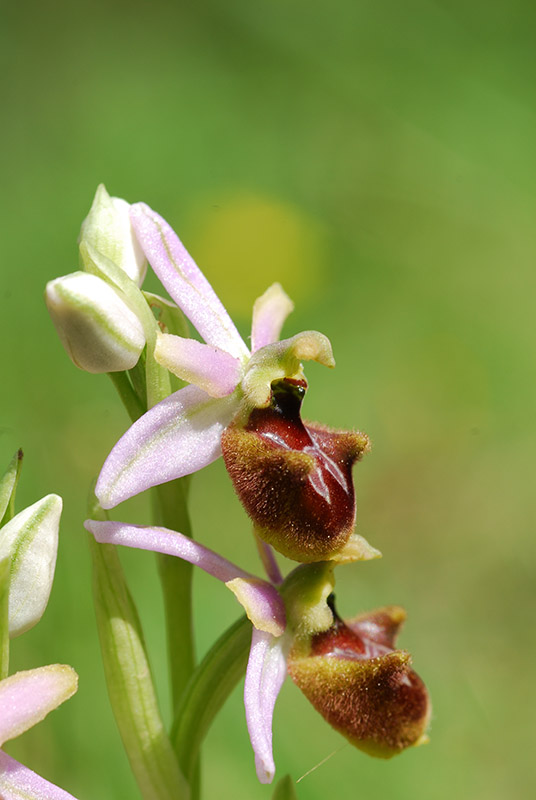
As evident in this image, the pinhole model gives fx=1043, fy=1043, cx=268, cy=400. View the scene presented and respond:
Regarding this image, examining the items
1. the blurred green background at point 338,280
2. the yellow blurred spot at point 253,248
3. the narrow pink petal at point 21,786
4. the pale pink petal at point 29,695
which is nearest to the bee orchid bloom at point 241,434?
the pale pink petal at point 29,695

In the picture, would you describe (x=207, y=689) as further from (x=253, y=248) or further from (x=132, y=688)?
(x=253, y=248)

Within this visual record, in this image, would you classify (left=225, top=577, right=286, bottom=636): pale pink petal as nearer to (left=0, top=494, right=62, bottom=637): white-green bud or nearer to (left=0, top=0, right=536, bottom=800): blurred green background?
(left=0, top=494, right=62, bottom=637): white-green bud

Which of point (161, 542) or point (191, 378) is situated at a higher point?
point (191, 378)

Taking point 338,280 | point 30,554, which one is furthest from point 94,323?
point 338,280

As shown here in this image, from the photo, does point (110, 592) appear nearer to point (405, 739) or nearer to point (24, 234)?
point (405, 739)

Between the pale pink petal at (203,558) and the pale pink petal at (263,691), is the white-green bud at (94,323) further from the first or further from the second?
the pale pink petal at (263,691)
